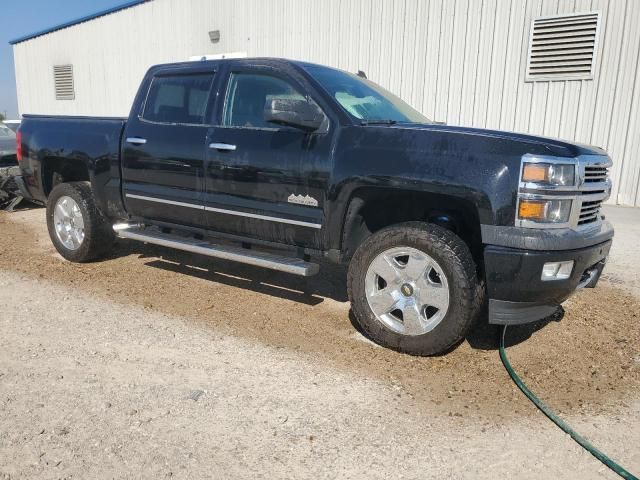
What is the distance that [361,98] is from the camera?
14.0 feet

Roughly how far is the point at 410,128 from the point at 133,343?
7.68ft

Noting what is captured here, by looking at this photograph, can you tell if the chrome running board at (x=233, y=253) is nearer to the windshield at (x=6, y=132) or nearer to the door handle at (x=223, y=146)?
the door handle at (x=223, y=146)

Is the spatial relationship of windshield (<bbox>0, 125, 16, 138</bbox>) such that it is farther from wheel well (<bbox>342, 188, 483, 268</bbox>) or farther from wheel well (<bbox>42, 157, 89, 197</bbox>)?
wheel well (<bbox>342, 188, 483, 268</bbox>)

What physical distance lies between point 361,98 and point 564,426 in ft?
8.94

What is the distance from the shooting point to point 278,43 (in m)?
12.6

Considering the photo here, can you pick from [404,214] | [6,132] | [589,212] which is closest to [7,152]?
[6,132]

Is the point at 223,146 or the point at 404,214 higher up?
the point at 223,146

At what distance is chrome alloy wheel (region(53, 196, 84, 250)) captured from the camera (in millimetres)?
5543

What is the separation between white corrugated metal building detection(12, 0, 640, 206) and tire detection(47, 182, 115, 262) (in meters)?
7.05

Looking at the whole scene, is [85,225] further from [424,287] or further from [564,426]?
[564,426]

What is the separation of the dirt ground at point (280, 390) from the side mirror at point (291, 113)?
1493 millimetres

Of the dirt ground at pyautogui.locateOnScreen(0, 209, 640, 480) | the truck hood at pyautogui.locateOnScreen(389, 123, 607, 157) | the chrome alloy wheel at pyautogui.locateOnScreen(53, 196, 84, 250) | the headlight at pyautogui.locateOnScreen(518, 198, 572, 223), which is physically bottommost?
the dirt ground at pyautogui.locateOnScreen(0, 209, 640, 480)

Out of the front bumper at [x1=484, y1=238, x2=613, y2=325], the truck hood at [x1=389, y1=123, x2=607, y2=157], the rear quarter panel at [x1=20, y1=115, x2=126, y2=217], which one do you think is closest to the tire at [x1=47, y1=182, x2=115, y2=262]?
the rear quarter panel at [x1=20, y1=115, x2=126, y2=217]

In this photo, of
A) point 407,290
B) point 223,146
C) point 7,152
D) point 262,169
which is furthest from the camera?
point 7,152
